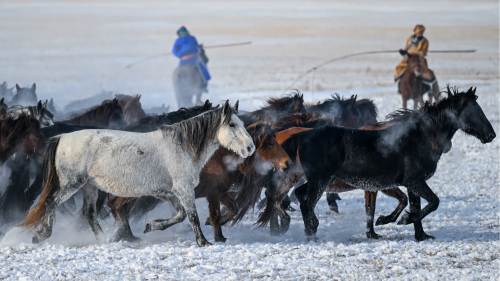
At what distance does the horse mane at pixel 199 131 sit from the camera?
29.0 ft

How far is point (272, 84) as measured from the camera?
3619 cm

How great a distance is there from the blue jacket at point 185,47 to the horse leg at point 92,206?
54.5ft

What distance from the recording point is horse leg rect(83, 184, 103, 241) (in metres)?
9.12

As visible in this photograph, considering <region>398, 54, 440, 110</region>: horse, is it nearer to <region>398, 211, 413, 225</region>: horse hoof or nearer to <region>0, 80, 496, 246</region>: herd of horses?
<region>0, 80, 496, 246</region>: herd of horses

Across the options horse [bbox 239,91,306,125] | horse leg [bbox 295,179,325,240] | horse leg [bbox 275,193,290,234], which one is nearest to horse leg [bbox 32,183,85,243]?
horse leg [bbox 295,179,325,240]

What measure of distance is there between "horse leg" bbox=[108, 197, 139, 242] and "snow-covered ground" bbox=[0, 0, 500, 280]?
23cm

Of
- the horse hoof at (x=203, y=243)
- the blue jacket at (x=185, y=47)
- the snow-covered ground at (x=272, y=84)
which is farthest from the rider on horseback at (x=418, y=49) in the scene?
the horse hoof at (x=203, y=243)

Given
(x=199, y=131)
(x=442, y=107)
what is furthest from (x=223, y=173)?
(x=442, y=107)

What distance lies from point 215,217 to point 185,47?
16.6 metres

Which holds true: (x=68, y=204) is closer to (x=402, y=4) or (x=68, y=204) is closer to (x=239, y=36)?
(x=239, y=36)

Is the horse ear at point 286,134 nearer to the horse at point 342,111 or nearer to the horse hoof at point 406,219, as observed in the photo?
the horse hoof at point 406,219

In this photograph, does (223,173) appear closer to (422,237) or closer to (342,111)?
(422,237)

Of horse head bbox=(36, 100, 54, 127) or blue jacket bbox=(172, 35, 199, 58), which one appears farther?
blue jacket bbox=(172, 35, 199, 58)

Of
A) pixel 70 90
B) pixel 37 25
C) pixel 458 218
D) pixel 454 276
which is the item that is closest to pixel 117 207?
pixel 454 276
